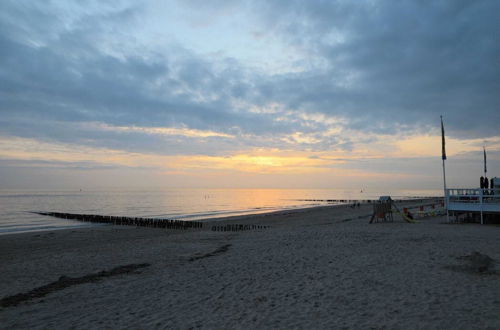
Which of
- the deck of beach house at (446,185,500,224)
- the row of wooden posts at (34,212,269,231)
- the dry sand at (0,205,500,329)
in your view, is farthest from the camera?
the row of wooden posts at (34,212,269,231)

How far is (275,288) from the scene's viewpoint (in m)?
8.18

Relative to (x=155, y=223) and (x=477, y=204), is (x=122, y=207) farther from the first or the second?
(x=477, y=204)

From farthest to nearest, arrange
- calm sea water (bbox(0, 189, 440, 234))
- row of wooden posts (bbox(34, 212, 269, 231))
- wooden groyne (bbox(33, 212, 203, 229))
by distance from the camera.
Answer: calm sea water (bbox(0, 189, 440, 234)) < wooden groyne (bbox(33, 212, 203, 229)) < row of wooden posts (bbox(34, 212, 269, 231))

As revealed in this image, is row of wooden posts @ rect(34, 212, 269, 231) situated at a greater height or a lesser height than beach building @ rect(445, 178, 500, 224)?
lesser

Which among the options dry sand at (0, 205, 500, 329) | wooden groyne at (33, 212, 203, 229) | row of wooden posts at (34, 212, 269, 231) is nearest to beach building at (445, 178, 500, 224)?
dry sand at (0, 205, 500, 329)

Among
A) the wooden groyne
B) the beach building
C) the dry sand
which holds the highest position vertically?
the beach building

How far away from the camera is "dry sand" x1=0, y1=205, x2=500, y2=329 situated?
618cm

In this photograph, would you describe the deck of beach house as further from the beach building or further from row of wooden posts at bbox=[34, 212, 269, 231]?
row of wooden posts at bbox=[34, 212, 269, 231]

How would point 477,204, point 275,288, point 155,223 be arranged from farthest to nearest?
1. point 155,223
2. point 477,204
3. point 275,288

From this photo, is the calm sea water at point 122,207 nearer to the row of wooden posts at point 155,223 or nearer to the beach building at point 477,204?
the row of wooden posts at point 155,223

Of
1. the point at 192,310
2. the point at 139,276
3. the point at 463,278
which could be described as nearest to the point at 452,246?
the point at 463,278

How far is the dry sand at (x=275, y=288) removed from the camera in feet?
20.3

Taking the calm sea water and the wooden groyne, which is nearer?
the wooden groyne

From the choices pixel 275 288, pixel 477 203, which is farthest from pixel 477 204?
pixel 275 288
